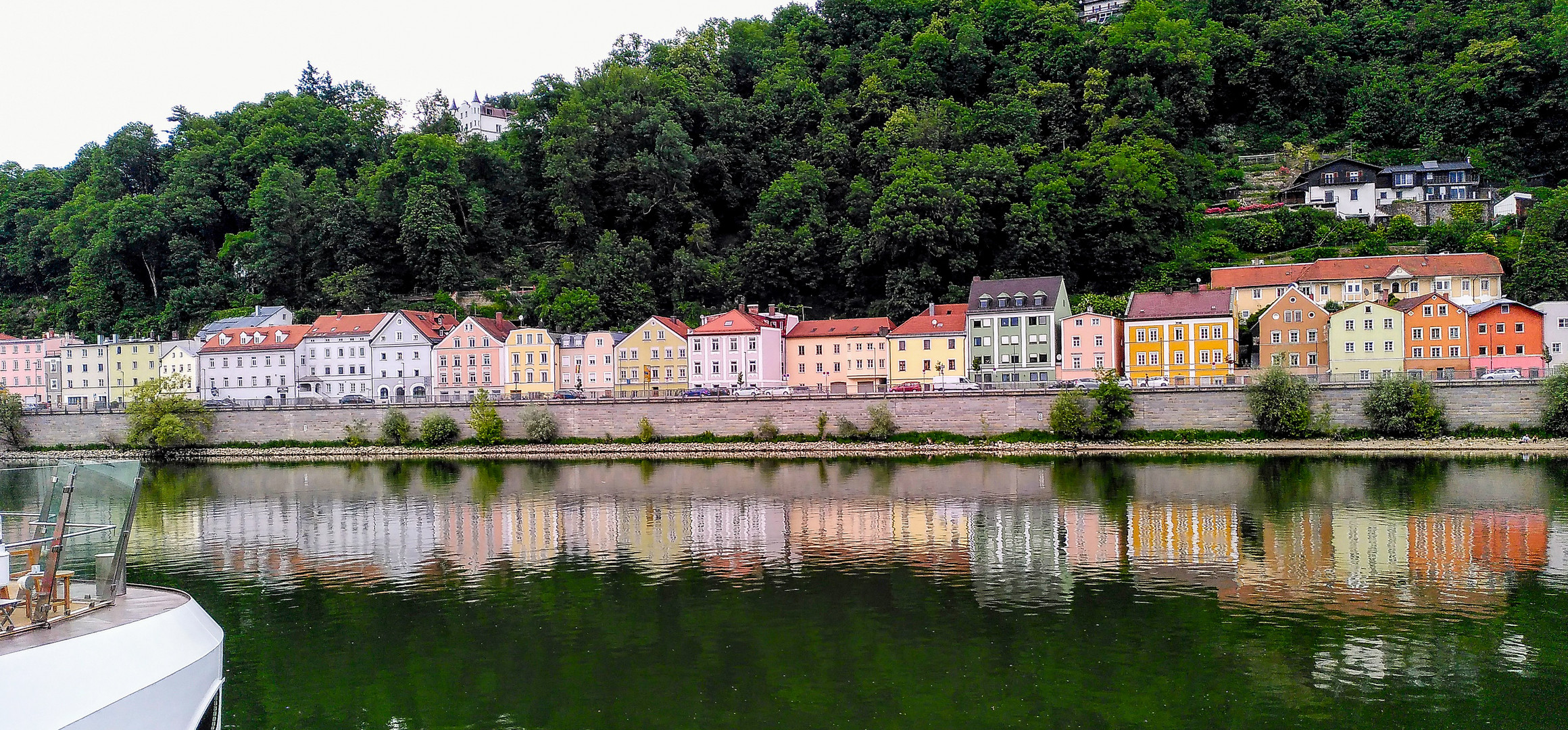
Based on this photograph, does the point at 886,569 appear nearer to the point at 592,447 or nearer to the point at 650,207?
the point at 592,447

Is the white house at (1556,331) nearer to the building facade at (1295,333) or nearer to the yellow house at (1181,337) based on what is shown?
the building facade at (1295,333)

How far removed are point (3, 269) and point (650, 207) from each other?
204 feet

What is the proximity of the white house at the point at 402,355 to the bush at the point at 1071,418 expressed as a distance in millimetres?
38739

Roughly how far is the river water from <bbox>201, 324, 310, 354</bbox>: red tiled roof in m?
33.6

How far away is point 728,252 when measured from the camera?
83.9 m

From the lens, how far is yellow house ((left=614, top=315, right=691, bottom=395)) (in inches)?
2739

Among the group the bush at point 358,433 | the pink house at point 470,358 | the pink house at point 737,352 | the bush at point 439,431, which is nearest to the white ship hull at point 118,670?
the bush at point 439,431

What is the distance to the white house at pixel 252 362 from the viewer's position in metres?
73.6

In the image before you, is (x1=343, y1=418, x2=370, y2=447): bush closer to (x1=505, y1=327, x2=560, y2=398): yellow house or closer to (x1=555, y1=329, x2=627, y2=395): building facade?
(x1=505, y1=327, x2=560, y2=398): yellow house

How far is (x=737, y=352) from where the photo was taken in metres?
68.1

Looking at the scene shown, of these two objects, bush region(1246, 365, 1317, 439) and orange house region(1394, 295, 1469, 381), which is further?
orange house region(1394, 295, 1469, 381)

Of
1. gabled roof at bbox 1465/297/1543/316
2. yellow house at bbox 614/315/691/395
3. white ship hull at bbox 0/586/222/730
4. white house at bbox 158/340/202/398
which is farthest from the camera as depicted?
white house at bbox 158/340/202/398

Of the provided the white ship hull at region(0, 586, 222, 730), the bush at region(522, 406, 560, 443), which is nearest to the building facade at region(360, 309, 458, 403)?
the bush at region(522, 406, 560, 443)

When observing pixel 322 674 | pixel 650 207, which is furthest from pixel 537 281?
pixel 322 674
